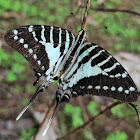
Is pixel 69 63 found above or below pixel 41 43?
below

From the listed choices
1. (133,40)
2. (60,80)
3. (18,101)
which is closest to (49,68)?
(60,80)

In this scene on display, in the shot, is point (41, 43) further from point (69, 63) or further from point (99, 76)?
point (99, 76)

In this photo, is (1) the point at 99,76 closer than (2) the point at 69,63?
Yes

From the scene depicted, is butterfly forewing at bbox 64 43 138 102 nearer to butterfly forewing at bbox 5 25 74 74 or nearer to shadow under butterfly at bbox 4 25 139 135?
shadow under butterfly at bbox 4 25 139 135

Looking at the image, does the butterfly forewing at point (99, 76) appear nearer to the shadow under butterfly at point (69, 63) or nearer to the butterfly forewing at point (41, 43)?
the shadow under butterfly at point (69, 63)

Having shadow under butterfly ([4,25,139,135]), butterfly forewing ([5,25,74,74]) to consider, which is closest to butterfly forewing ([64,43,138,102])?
shadow under butterfly ([4,25,139,135])

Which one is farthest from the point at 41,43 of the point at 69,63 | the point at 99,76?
the point at 99,76
